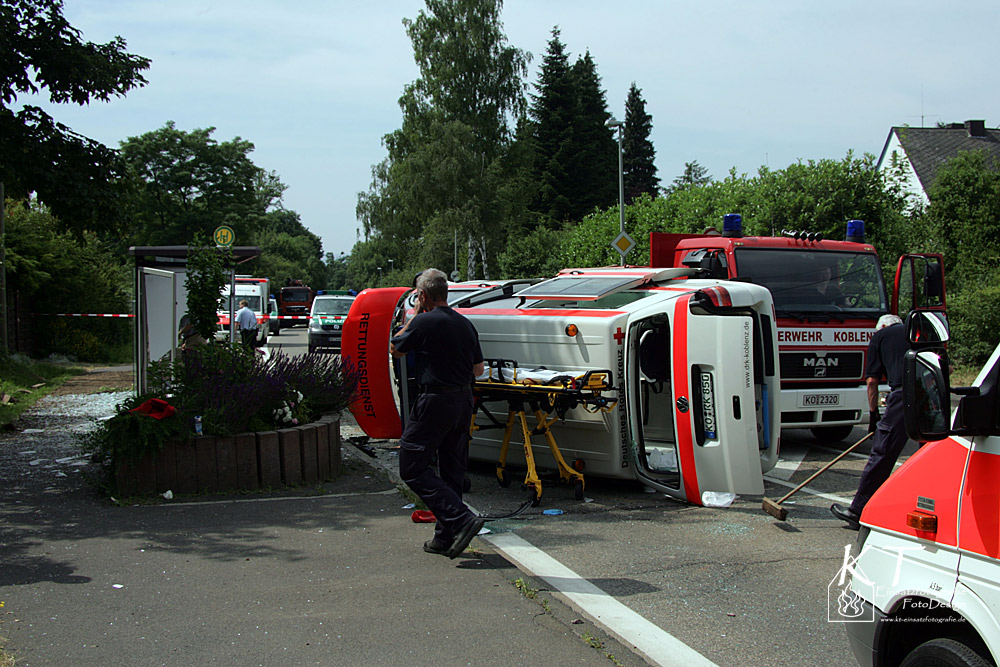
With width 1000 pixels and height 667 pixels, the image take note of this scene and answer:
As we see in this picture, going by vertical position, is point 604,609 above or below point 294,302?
below

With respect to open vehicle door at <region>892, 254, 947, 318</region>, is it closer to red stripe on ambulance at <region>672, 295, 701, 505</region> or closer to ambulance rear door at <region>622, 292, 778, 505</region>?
ambulance rear door at <region>622, 292, 778, 505</region>

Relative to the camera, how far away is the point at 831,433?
37.3 ft

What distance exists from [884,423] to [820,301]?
434 cm

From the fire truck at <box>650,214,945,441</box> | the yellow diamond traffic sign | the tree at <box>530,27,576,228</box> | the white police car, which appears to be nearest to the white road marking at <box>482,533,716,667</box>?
the fire truck at <box>650,214,945,441</box>

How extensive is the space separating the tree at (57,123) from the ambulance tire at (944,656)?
10312mm

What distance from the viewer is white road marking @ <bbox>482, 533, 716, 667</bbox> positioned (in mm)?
4223

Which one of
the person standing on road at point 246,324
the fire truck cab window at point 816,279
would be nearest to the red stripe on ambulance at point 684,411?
the fire truck cab window at point 816,279

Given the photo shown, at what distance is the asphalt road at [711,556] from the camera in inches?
177

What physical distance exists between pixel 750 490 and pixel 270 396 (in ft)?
14.0

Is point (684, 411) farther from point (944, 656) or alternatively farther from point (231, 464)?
point (944, 656)

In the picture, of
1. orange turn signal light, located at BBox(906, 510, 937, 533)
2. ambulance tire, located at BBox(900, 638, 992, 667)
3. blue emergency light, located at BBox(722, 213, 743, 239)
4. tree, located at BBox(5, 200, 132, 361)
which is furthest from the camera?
tree, located at BBox(5, 200, 132, 361)

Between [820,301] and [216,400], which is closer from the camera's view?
[216,400]

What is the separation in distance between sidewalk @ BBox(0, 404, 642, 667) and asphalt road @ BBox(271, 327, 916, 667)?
1.61ft

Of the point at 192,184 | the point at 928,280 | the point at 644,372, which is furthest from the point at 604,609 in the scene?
the point at 192,184
